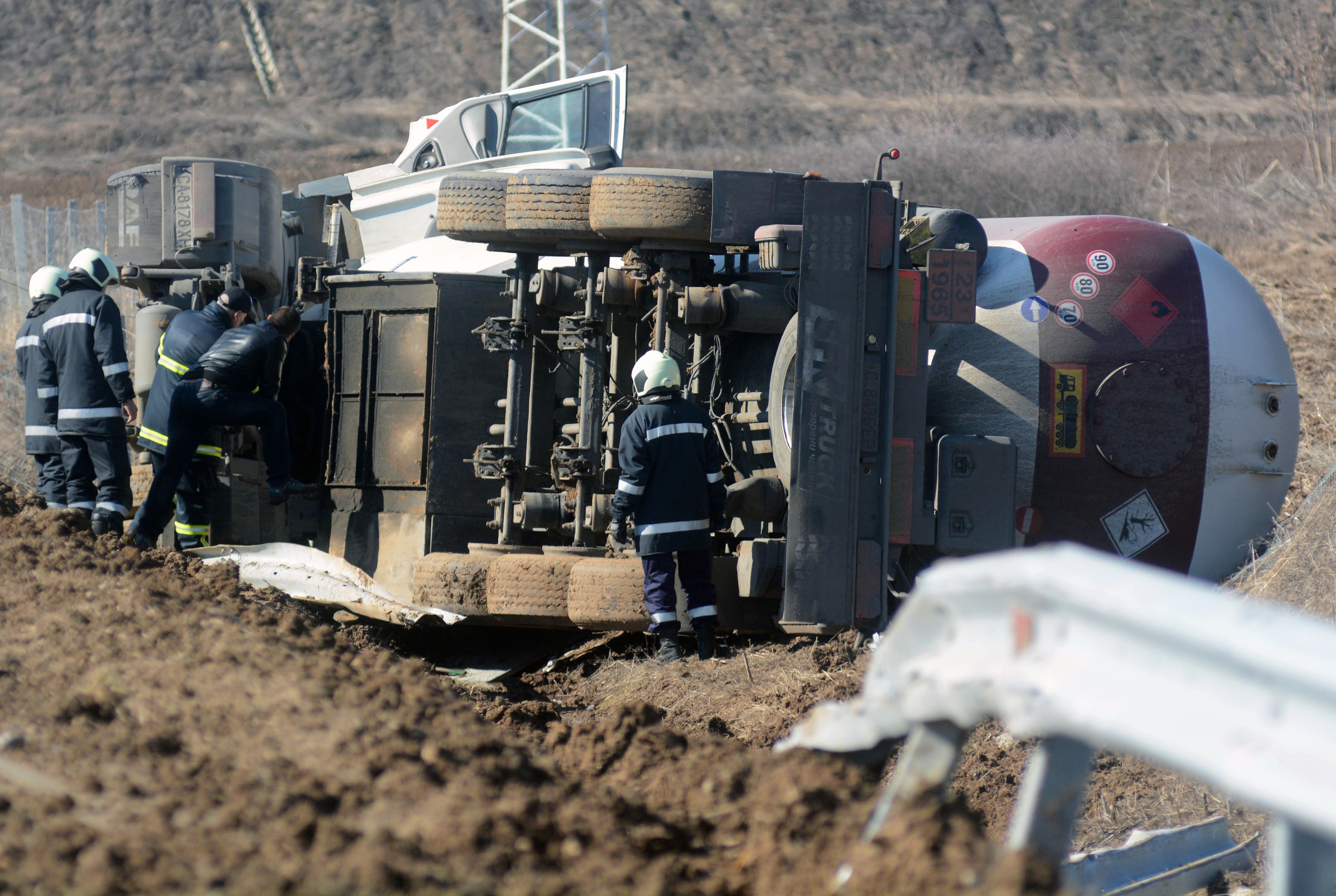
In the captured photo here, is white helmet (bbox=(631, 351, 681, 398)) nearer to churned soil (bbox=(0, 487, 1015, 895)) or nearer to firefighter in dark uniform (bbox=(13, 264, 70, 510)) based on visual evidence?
churned soil (bbox=(0, 487, 1015, 895))

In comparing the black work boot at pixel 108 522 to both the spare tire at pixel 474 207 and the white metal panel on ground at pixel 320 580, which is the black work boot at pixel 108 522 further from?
the spare tire at pixel 474 207

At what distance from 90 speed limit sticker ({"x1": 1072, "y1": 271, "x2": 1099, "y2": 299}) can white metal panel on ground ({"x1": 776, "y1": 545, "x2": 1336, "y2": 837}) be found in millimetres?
3936

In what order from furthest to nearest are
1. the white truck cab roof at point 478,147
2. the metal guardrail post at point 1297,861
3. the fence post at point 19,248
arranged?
the fence post at point 19,248 < the white truck cab roof at point 478,147 < the metal guardrail post at point 1297,861

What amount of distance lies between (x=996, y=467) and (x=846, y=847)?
3.45 m

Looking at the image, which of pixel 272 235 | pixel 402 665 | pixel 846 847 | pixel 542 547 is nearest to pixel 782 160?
pixel 272 235

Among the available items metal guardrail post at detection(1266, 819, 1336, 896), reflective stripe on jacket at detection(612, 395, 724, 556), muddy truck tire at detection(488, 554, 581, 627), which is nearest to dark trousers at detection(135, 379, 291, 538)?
muddy truck tire at detection(488, 554, 581, 627)

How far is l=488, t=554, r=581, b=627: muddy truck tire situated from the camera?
19.1 feet

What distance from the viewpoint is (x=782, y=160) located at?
2700cm

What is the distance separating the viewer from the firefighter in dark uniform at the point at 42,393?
24.5 ft

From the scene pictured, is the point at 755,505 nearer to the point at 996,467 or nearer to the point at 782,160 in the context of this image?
the point at 996,467

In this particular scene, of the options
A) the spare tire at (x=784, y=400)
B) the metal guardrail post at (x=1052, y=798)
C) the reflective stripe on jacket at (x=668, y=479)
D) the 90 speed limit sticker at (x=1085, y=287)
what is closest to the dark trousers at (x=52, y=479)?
the reflective stripe on jacket at (x=668, y=479)

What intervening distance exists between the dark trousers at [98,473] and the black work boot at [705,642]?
3585mm

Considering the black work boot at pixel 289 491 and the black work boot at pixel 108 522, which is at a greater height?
the black work boot at pixel 289 491

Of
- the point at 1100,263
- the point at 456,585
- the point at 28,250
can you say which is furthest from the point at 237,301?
the point at 28,250
